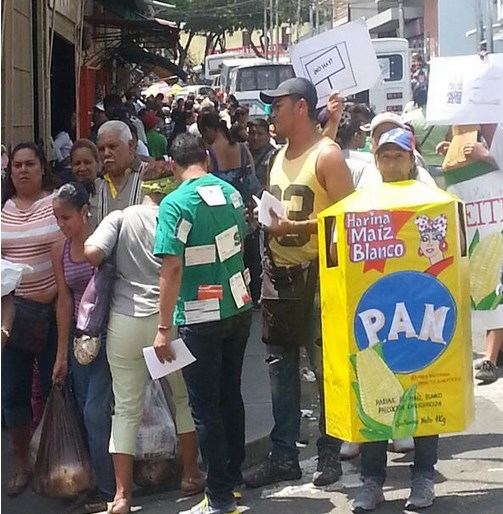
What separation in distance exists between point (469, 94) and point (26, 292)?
260 cm

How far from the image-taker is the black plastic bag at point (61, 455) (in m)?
5.49

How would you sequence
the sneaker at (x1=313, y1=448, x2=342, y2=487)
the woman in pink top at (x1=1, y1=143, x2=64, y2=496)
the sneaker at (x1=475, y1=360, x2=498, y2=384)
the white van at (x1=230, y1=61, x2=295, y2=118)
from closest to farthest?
the sneaker at (x1=313, y1=448, x2=342, y2=487), the woman in pink top at (x1=1, y1=143, x2=64, y2=496), the sneaker at (x1=475, y1=360, x2=498, y2=384), the white van at (x1=230, y1=61, x2=295, y2=118)

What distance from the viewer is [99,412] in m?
5.42

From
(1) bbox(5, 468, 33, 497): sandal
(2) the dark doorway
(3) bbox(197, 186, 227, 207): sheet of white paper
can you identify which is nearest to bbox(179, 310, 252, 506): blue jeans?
(3) bbox(197, 186, 227, 207): sheet of white paper

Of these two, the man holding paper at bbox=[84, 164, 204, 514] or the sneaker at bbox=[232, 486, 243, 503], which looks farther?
the sneaker at bbox=[232, 486, 243, 503]

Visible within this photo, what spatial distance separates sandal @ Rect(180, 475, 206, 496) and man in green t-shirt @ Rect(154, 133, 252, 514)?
416 mm

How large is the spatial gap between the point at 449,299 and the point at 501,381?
8.95ft

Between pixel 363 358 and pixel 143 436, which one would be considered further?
pixel 143 436

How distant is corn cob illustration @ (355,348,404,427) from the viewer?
4688 mm

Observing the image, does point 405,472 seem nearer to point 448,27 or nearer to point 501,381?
point 501,381

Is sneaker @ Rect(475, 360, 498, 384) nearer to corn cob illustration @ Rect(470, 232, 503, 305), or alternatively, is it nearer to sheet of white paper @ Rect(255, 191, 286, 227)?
corn cob illustration @ Rect(470, 232, 503, 305)

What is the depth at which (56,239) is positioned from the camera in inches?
220

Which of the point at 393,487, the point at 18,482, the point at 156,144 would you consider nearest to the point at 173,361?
the point at 393,487

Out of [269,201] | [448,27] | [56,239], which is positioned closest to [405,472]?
[269,201]
